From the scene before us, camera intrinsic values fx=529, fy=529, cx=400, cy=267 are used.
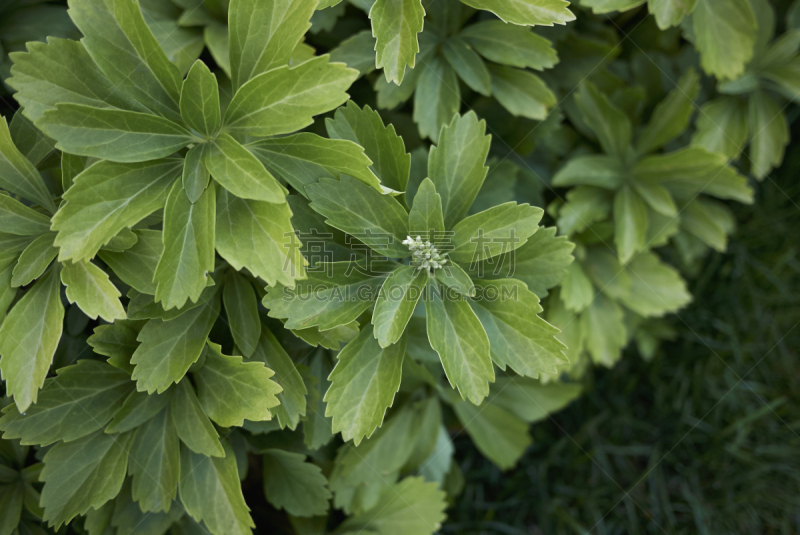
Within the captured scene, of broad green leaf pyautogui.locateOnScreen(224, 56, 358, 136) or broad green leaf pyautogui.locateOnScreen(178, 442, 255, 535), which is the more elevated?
broad green leaf pyautogui.locateOnScreen(224, 56, 358, 136)

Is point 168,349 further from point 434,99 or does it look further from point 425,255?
point 434,99

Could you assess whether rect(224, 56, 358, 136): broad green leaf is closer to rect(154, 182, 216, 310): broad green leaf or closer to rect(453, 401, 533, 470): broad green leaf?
rect(154, 182, 216, 310): broad green leaf

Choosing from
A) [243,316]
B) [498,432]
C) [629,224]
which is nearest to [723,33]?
[629,224]

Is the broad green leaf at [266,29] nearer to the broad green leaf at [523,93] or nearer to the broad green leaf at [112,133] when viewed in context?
the broad green leaf at [112,133]

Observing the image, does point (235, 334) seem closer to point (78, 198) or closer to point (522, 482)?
point (78, 198)

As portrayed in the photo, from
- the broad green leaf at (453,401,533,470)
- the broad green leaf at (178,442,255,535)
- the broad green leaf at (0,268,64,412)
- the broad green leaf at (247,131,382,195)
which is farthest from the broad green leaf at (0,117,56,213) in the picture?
the broad green leaf at (453,401,533,470)

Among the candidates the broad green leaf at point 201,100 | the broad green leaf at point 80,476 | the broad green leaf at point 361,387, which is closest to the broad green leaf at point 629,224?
the broad green leaf at point 361,387
